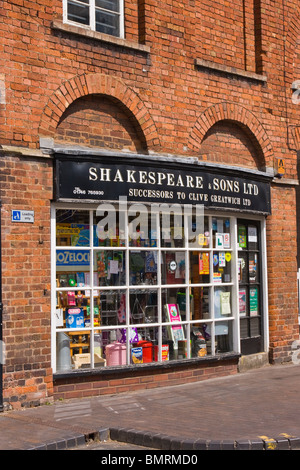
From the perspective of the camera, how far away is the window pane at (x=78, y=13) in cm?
984

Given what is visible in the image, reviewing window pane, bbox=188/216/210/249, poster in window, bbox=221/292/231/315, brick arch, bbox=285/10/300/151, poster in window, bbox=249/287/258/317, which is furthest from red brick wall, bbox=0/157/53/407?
brick arch, bbox=285/10/300/151

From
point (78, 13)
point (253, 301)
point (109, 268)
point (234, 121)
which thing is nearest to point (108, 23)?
point (78, 13)

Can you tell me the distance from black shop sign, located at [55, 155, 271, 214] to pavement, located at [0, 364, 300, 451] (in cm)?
285

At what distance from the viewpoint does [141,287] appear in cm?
1035

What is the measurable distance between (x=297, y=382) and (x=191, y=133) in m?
4.30

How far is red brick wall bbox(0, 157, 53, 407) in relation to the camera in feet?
28.7

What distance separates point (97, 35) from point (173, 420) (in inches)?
217

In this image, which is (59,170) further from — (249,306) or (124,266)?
(249,306)

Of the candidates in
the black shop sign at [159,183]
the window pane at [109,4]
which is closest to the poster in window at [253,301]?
the black shop sign at [159,183]

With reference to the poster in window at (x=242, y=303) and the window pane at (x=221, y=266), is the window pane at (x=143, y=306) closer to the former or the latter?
the window pane at (x=221, y=266)

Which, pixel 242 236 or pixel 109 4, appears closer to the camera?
pixel 109 4

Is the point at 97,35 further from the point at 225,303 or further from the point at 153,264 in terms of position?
the point at 225,303

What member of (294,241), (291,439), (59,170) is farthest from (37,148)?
(294,241)

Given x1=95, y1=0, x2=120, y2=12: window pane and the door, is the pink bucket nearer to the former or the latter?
the door
